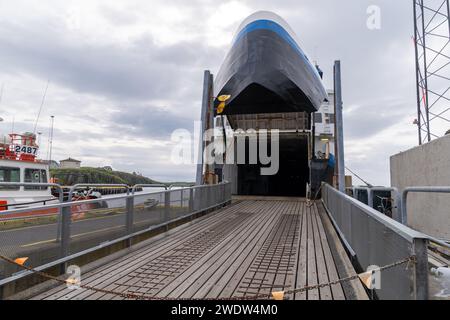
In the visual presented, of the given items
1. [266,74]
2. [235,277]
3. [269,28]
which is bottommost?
[235,277]

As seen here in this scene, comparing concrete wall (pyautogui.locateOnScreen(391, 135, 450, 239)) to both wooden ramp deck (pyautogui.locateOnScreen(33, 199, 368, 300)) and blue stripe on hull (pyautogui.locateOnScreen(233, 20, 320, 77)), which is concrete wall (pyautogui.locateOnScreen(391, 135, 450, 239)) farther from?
blue stripe on hull (pyautogui.locateOnScreen(233, 20, 320, 77))

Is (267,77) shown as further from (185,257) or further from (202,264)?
(202,264)

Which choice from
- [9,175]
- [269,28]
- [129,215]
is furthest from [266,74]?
[9,175]

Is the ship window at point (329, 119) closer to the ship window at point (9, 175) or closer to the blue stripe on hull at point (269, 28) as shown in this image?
the blue stripe on hull at point (269, 28)

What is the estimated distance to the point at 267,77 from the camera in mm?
10016

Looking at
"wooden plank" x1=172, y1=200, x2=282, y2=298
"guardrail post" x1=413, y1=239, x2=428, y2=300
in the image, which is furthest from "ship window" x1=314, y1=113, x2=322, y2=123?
"guardrail post" x1=413, y1=239, x2=428, y2=300

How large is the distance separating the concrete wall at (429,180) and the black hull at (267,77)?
3.96 meters

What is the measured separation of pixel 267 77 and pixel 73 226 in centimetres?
768

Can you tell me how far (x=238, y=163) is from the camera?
19.1 metres

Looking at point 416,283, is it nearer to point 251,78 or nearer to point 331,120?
point 251,78

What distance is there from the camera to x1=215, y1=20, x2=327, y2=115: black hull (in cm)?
1012

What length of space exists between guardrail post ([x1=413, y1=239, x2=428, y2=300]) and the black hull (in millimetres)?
8516

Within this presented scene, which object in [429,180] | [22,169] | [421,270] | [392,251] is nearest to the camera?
[421,270]

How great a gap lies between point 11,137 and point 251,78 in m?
9.53
